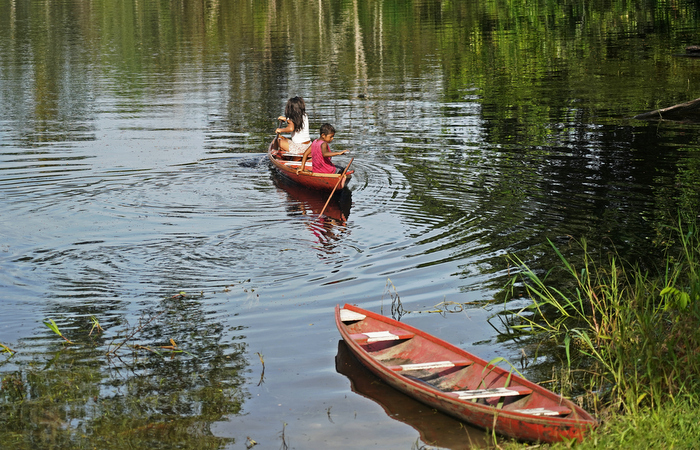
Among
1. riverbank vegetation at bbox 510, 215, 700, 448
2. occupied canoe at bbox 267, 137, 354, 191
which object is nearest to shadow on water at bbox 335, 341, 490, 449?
riverbank vegetation at bbox 510, 215, 700, 448

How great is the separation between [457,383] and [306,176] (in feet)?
24.8

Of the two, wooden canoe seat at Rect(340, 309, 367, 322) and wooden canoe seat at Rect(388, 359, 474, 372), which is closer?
wooden canoe seat at Rect(388, 359, 474, 372)

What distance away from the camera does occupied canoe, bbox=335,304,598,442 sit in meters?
5.57

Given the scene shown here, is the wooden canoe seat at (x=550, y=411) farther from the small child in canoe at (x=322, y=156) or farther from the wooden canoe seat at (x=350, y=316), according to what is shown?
the small child in canoe at (x=322, y=156)

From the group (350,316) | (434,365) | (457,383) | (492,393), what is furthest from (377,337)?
(492,393)

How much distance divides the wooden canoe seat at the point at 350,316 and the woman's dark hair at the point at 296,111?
8293mm

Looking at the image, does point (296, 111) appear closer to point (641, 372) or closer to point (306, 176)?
point (306, 176)

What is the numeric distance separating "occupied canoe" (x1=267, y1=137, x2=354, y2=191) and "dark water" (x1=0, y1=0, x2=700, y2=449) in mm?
321

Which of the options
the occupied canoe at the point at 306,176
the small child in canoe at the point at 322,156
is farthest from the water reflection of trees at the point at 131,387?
the small child in canoe at the point at 322,156

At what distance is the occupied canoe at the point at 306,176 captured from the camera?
13.1 metres

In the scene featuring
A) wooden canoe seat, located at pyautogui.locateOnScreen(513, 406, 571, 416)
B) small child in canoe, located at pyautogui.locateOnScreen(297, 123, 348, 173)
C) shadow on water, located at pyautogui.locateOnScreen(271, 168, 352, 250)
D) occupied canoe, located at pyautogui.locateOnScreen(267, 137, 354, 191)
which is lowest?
wooden canoe seat, located at pyautogui.locateOnScreen(513, 406, 571, 416)

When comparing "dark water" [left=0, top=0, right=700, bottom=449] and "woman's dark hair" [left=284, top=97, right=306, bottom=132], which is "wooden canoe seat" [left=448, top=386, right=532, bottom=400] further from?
"woman's dark hair" [left=284, top=97, right=306, bottom=132]

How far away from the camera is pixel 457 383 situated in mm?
6562

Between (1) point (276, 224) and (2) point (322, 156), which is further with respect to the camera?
(2) point (322, 156)
